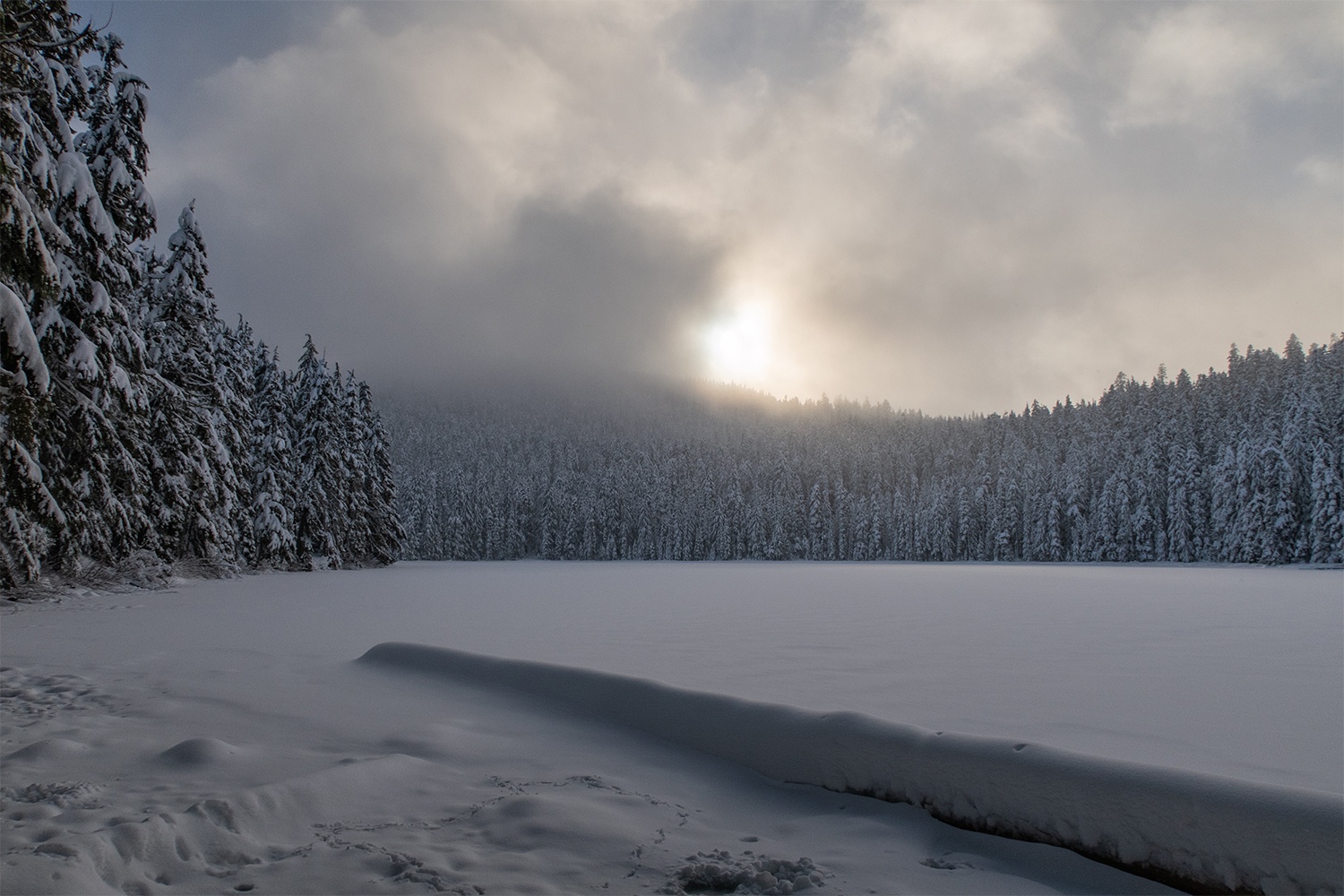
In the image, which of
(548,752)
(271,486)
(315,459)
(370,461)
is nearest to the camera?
(548,752)

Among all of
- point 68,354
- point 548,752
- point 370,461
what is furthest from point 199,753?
point 370,461

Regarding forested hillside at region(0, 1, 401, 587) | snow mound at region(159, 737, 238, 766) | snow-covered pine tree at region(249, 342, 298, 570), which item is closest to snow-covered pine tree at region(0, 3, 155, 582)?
forested hillside at region(0, 1, 401, 587)

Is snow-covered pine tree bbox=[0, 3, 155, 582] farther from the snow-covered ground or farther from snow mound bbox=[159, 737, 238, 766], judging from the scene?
snow mound bbox=[159, 737, 238, 766]

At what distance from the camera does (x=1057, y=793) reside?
3.62m

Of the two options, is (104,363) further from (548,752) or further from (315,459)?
(315,459)

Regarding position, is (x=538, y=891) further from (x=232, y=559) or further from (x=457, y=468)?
(x=457, y=468)

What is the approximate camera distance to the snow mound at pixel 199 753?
4578 millimetres

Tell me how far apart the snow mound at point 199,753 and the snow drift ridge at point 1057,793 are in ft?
10.3

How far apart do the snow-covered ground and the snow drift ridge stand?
15 cm

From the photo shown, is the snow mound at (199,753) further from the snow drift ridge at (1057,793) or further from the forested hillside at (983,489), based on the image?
the forested hillside at (983,489)

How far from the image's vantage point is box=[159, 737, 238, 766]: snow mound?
458 cm

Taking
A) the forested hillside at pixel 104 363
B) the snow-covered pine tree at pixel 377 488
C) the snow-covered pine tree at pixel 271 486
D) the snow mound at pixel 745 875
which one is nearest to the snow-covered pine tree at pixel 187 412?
the forested hillside at pixel 104 363

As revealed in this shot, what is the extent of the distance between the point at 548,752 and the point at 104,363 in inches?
656

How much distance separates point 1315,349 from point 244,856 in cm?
8477
